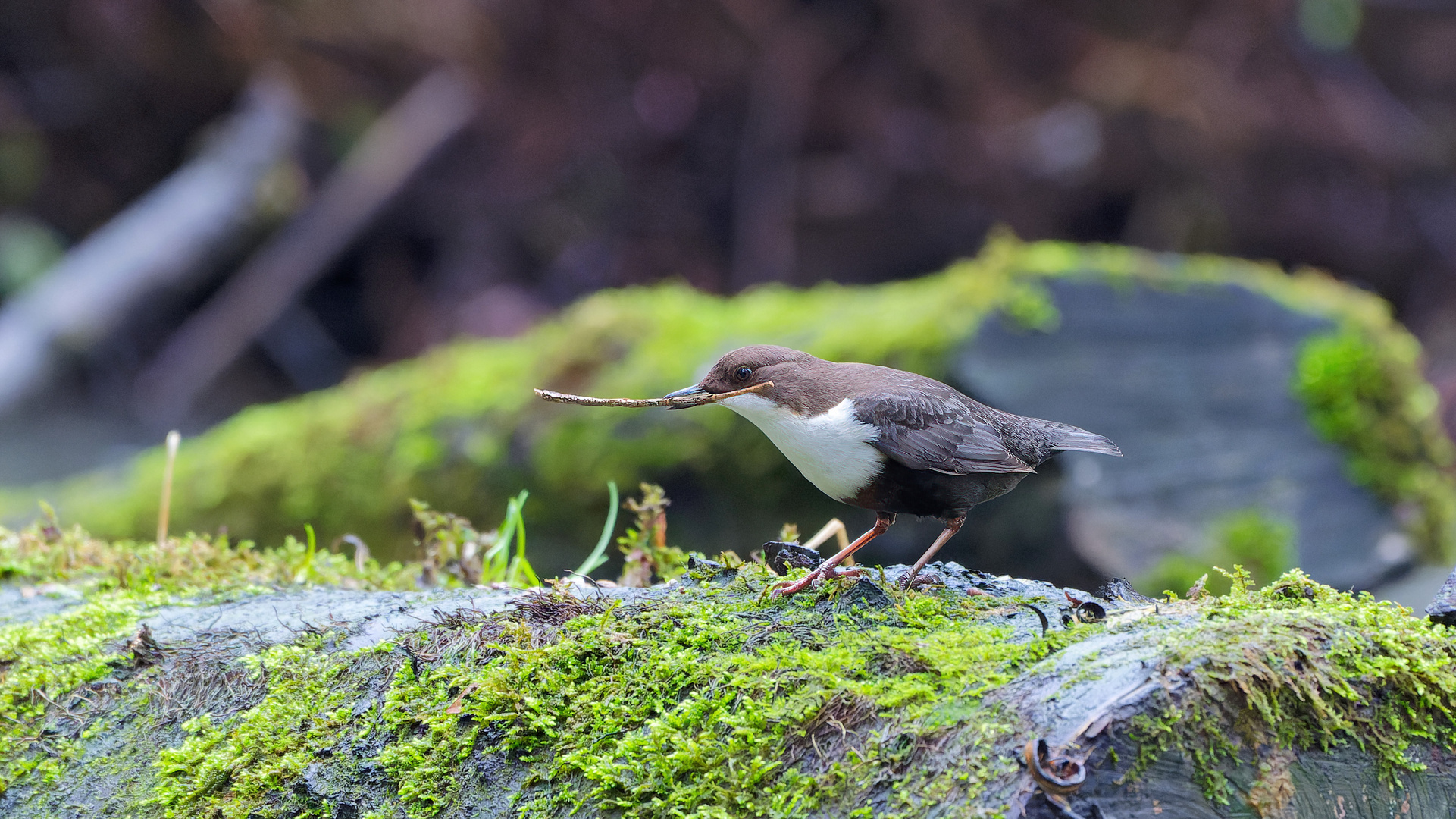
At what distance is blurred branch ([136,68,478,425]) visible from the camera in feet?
32.1

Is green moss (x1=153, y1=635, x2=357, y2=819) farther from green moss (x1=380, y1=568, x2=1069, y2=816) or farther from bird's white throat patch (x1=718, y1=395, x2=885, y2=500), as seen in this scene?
bird's white throat patch (x1=718, y1=395, x2=885, y2=500)

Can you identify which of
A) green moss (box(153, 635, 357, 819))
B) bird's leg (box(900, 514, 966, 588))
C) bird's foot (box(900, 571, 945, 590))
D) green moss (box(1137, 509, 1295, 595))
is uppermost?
bird's leg (box(900, 514, 966, 588))

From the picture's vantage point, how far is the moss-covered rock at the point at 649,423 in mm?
5176

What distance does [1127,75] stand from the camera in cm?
962

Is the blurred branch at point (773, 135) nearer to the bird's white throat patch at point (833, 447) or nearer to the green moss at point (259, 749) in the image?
the bird's white throat patch at point (833, 447)

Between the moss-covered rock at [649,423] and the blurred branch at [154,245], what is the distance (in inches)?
97.2

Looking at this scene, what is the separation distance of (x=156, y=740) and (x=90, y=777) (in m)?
0.17

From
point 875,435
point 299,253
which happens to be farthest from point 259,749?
point 299,253

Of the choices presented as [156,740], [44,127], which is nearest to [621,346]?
[156,740]

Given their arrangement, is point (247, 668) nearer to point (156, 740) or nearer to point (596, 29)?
point (156, 740)

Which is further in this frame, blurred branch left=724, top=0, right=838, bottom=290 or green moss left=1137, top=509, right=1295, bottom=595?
blurred branch left=724, top=0, right=838, bottom=290

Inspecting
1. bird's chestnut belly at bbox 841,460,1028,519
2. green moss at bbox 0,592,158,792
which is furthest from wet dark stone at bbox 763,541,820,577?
green moss at bbox 0,592,158,792

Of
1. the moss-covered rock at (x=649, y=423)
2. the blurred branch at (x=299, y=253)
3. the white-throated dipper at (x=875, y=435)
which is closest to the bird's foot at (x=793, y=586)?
the white-throated dipper at (x=875, y=435)

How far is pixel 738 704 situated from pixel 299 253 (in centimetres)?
933
